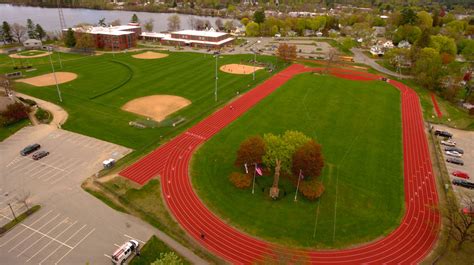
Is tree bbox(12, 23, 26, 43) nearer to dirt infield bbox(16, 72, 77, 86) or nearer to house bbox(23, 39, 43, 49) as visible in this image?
house bbox(23, 39, 43, 49)

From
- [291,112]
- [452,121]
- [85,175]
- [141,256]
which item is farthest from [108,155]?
[452,121]

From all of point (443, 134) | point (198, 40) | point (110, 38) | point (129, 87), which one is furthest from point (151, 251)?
point (198, 40)

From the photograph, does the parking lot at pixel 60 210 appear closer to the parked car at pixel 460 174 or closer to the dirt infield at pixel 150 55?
the parked car at pixel 460 174

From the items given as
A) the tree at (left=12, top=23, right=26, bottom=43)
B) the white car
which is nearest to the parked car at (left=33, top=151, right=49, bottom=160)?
the white car

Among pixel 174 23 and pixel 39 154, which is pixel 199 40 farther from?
pixel 39 154

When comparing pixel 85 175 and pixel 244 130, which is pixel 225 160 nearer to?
pixel 244 130

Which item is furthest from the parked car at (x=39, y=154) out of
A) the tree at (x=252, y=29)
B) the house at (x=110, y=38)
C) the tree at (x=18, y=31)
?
the tree at (x=252, y=29)
